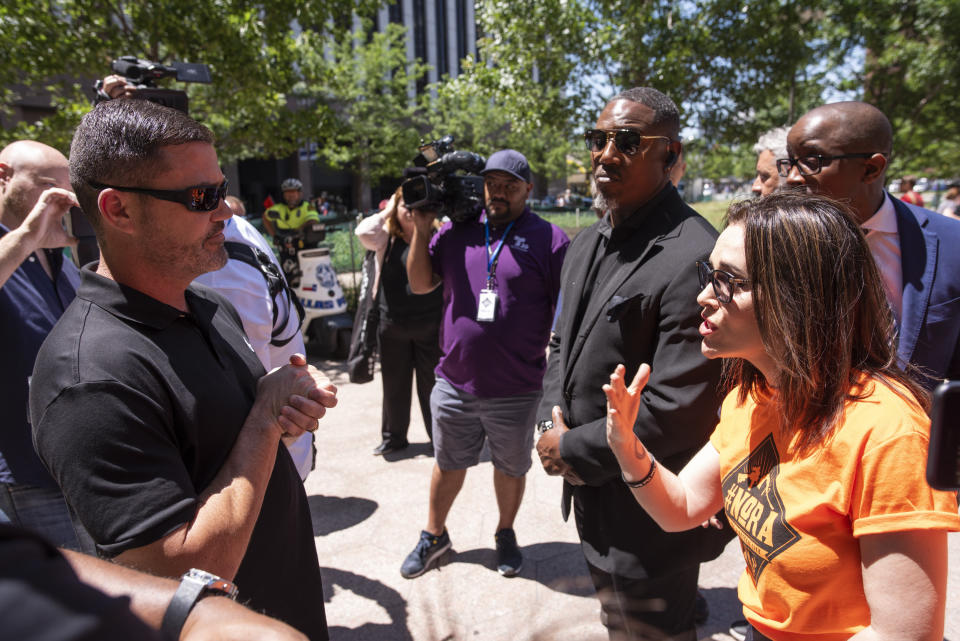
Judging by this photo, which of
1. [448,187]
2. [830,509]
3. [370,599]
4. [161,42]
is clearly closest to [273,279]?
[448,187]

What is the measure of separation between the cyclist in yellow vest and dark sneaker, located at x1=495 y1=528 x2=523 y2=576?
541 cm

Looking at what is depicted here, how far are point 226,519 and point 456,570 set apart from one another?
241 cm

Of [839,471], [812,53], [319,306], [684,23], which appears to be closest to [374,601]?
[839,471]

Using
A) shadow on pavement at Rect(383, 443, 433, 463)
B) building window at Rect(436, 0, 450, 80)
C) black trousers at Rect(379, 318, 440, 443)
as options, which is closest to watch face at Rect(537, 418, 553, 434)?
black trousers at Rect(379, 318, 440, 443)

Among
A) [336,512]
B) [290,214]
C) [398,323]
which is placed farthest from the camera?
[290,214]

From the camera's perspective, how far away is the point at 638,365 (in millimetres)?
2188

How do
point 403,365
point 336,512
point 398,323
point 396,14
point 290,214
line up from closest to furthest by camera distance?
point 336,512, point 398,323, point 403,365, point 290,214, point 396,14

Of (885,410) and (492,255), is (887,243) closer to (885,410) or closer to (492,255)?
(885,410)

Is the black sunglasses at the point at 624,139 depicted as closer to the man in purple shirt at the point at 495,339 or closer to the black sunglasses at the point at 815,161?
the black sunglasses at the point at 815,161

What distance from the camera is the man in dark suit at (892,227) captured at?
87.6 inches

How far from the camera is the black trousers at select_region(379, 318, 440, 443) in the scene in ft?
16.0

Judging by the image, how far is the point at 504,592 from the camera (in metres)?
3.27

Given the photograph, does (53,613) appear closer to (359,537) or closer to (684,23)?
(359,537)

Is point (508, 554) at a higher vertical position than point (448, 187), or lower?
lower
